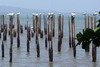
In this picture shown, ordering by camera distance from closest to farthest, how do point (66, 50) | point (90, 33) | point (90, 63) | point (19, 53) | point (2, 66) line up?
point (90, 33) < point (2, 66) < point (90, 63) < point (19, 53) < point (66, 50)

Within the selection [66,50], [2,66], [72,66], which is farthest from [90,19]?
[2,66]

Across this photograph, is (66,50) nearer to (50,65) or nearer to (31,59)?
(31,59)

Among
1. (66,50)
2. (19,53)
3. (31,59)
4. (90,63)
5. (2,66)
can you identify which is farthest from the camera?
(66,50)

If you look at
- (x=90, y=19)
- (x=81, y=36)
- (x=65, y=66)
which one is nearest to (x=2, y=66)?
(x=65, y=66)

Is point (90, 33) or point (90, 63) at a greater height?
point (90, 33)

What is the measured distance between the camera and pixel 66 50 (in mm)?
29219

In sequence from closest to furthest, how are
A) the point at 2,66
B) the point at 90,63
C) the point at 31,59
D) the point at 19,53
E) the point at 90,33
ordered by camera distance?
the point at 90,33 < the point at 2,66 < the point at 90,63 < the point at 31,59 < the point at 19,53

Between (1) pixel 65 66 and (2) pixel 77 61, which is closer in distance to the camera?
(1) pixel 65 66

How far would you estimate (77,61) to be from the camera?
22531 millimetres

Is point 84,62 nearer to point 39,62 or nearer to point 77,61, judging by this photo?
point 77,61

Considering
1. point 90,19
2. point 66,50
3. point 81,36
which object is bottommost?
point 66,50

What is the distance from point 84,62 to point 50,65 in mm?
2423

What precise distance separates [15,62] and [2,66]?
5.86 feet

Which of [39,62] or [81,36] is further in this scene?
[39,62]
